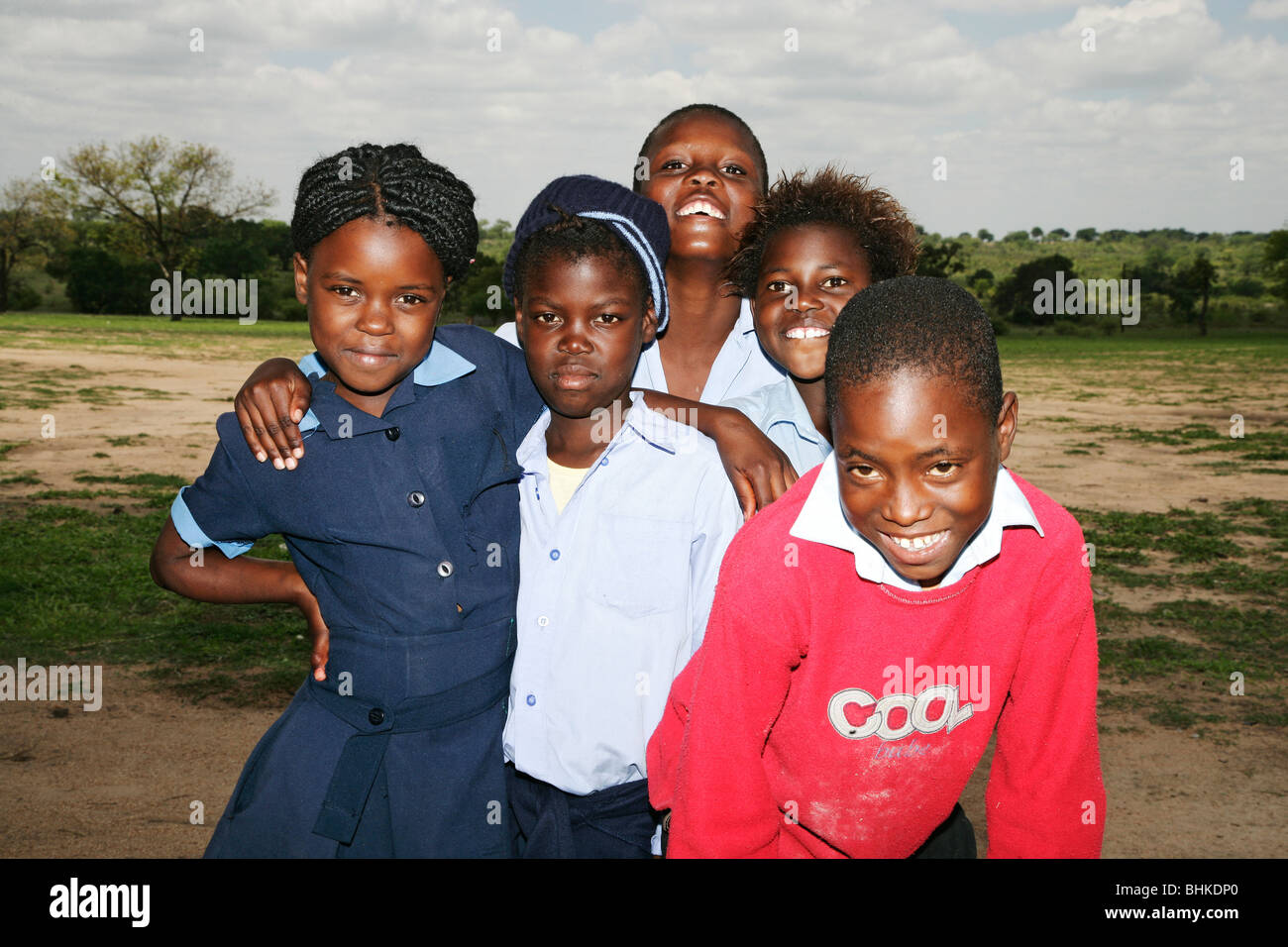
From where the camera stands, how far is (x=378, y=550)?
218 centimetres

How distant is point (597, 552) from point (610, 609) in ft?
0.42

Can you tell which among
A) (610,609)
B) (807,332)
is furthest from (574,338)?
(807,332)

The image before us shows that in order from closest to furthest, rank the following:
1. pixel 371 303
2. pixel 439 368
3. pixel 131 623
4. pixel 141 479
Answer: pixel 371 303, pixel 439 368, pixel 131 623, pixel 141 479

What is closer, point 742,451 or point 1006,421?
point 1006,421

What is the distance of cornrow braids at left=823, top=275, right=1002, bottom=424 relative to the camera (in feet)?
5.76

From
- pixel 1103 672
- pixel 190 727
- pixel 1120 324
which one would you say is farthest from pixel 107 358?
pixel 1120 324

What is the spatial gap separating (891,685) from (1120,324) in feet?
142

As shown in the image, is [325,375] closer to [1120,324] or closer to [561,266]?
[561,266]

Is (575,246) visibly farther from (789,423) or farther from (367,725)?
(367,725)

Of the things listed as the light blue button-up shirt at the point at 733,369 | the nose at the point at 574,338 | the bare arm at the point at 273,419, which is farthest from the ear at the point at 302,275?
the light blue button-up shirt at the point at 733,369

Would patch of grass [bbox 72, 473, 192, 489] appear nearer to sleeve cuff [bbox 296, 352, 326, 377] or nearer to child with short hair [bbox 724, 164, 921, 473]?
sleeve cuff [bbox 296, 352, 326, 377]

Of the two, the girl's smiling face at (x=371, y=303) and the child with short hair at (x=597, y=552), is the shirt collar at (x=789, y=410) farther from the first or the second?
the girl's smiling face at (x=371, y=303)

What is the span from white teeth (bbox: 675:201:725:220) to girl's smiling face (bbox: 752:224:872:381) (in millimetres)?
465

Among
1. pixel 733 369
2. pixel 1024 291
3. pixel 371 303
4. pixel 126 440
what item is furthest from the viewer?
pixel 1024 291
